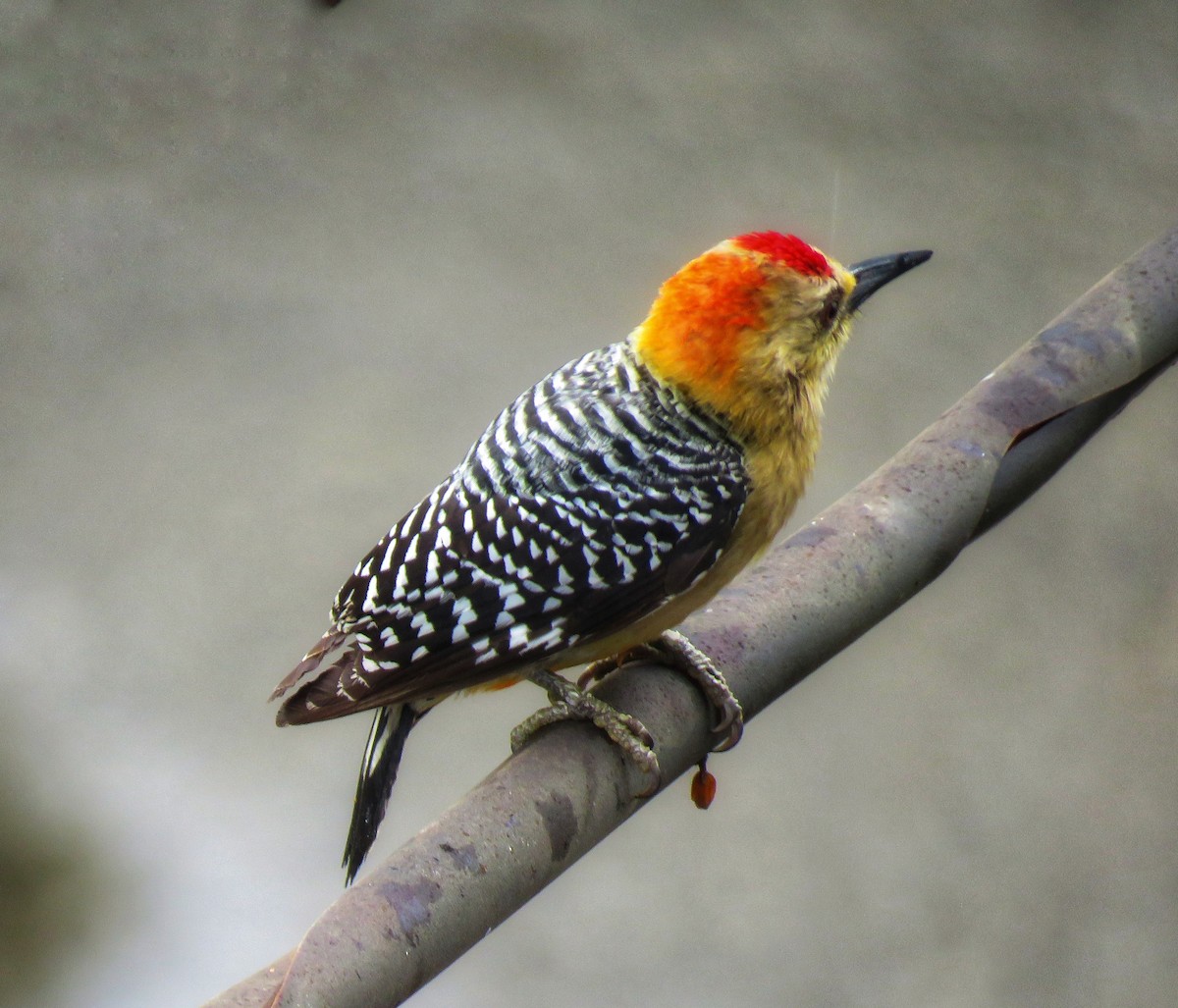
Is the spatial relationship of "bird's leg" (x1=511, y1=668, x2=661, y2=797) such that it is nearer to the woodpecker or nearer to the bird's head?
the woodpecker

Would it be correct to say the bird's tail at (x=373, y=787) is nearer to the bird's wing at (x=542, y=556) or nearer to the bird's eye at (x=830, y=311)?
the bird's wing at (x=542, y=556)

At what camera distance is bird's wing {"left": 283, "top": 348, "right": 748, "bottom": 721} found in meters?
1.06

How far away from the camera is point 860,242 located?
2.74 meters

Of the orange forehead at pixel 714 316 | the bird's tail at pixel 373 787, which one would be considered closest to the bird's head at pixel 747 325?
the orange forehead at pixel 714 316

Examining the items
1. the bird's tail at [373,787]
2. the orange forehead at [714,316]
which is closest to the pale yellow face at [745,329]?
the orange forehead at [714,316]

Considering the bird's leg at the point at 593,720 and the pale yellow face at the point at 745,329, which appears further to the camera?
the pale yellow face at the point at 745,329

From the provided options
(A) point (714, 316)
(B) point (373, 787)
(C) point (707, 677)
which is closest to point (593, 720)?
(C) point (707, 677)

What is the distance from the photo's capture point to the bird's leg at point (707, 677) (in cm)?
106

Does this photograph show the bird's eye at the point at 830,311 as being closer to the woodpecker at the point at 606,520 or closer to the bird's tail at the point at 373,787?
the woodpecker at the point at 606,520

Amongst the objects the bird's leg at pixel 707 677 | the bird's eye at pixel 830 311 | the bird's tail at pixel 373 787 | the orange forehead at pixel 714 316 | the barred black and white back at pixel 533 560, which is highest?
the orange forehead at pixel 714 316

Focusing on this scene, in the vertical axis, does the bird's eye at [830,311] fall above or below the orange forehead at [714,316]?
below

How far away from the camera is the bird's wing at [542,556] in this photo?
3.47 ft

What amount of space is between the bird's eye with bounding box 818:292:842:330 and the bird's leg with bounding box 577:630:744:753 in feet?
0.94

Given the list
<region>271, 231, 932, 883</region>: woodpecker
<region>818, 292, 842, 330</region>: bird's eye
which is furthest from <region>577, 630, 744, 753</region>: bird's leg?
<region>818, 292, 842, 330</region>: bird's eye
